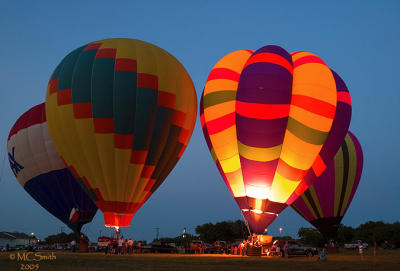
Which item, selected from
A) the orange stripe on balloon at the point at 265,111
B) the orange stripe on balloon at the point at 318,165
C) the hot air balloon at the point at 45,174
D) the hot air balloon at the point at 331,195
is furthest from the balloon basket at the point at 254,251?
the hot air balloon at the point at 45,174

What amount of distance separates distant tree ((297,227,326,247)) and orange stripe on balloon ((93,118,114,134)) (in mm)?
54084

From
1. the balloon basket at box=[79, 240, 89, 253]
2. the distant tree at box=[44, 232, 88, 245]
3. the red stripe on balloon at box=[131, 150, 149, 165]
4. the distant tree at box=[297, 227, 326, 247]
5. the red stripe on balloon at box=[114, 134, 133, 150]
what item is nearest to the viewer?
the red stripe on balloon at box=[114, 134, 133, 150]

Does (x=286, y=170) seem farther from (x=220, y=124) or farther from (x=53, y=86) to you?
(x=53, y=86)

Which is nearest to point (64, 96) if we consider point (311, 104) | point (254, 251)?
point (254, 251)

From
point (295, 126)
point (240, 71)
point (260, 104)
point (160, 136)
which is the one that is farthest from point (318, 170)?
point (160, 136)

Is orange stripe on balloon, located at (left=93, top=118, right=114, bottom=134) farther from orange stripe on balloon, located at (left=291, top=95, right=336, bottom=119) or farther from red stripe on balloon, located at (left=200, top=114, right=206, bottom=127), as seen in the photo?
orange stripe on balloon, located at (left=291, top=95, right=336, bottom=119)

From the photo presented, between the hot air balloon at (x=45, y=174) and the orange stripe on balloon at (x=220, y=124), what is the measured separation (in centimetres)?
905

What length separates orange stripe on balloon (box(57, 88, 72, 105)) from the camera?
2120 centimetres

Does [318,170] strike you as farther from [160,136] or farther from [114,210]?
[114,210]

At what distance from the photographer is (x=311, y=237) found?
7475cm

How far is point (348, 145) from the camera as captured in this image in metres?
30.1

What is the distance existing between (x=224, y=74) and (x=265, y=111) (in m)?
3.30

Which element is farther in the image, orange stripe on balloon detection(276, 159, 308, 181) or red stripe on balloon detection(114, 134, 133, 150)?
red stripe on balloon detection(114, 134, 133, 150)

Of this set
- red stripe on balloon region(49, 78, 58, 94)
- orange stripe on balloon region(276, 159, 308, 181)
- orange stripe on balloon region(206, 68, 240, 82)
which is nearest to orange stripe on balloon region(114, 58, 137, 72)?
red stripe on balloon region(49, 78, 58, 94)
